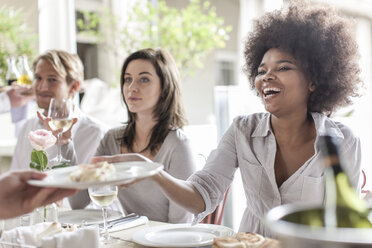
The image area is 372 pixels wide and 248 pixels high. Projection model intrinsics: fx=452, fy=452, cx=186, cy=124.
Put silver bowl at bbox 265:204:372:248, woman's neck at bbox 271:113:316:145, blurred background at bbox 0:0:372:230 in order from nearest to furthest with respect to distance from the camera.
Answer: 1. silver bowl at bbox 265:204:372:248
2. woman's neck at bbox 271:113:316:145
3. blurred background at bbox 0:0:372:230

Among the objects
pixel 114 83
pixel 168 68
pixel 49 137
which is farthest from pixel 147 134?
pixel 114 83

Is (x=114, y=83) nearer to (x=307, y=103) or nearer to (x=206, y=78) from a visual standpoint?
(x=206, y=78)

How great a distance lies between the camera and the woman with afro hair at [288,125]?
1.70 m

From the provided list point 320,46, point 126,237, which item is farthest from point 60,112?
point 320,46

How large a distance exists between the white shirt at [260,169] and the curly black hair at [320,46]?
16cm

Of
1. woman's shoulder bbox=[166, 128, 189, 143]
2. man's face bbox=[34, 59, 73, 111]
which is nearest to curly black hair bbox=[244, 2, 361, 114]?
woman's shoulder bbox=[166, 128, 189, 143]

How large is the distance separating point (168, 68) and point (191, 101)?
4.94m

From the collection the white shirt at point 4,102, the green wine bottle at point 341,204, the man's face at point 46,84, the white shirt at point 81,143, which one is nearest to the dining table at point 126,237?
the green wine bottle at point 341,204

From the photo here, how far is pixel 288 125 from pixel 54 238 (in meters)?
1.08

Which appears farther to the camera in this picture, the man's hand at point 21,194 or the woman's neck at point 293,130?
the woman's neck at point 293,130

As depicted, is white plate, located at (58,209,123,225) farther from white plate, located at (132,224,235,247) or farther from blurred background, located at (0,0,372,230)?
blurred background, located at (0,0,372,230)

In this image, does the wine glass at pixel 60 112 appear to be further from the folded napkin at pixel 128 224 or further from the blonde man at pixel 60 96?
the blonde man at pixel 60 96

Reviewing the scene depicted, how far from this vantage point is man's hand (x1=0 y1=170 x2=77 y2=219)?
1083mm

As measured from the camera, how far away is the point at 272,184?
5.71 feet
